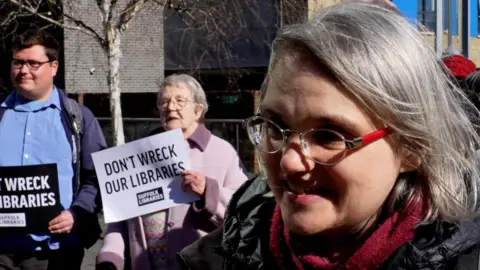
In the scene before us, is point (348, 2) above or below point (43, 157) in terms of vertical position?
above

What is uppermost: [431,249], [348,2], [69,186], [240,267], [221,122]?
[348,2]

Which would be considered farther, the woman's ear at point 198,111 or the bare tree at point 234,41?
the bare tree at point 234,41

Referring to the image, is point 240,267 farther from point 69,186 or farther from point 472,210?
point 69,186

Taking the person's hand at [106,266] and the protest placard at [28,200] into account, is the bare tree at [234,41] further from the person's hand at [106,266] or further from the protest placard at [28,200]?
the person's hand at [106,266]

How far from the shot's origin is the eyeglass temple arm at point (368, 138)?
4.85ft

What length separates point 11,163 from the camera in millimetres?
4039

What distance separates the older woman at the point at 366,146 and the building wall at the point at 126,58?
66.7 feet

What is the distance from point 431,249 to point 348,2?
587 millimetres

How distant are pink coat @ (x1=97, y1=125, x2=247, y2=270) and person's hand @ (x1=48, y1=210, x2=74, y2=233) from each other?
0.22 m

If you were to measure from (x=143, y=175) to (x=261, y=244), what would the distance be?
7.58ft

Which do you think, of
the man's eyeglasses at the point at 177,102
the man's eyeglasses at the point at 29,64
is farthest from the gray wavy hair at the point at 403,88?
the man's eyeglasses at the point at 29,64

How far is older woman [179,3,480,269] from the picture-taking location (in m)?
1.50

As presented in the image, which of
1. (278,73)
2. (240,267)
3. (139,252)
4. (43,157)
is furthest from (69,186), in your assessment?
(278,73)

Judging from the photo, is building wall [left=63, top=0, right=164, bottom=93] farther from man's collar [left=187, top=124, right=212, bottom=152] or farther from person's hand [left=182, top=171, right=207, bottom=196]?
person's hand [left=182, top=171, right=207, bottom=196]
